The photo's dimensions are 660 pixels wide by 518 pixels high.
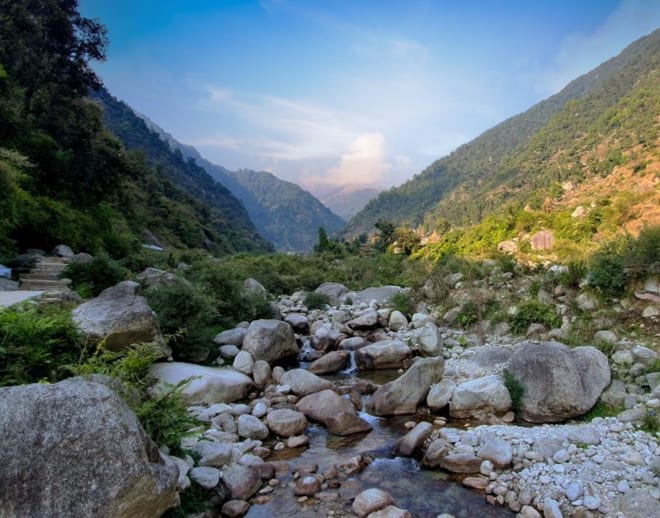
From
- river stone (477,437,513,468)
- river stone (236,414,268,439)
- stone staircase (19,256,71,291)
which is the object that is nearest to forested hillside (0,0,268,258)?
stone staircase (19,256,71,291)

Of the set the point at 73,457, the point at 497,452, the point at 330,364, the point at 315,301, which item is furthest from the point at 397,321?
the point at 73,457

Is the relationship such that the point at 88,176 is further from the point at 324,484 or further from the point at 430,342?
the point at 324,484

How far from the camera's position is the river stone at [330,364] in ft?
36.7

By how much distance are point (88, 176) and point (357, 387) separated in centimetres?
1450

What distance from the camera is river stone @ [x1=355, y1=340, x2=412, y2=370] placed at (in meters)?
11.4

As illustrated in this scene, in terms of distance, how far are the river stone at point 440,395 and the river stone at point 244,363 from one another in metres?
4.26

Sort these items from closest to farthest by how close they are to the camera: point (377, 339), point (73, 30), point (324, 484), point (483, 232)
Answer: point (324, 484), point (377, 339), point (73, 30), point (483, 232)

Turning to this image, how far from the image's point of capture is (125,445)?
3881 mm

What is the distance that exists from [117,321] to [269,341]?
445 centimetres

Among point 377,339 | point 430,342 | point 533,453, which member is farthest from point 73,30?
point 533,453

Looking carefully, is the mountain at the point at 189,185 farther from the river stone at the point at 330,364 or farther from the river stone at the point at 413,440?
the river stone at the point at 413,440

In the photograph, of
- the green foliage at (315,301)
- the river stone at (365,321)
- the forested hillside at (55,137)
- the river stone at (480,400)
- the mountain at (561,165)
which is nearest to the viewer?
the river stone at (480,400)

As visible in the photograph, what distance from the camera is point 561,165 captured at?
81.8 m

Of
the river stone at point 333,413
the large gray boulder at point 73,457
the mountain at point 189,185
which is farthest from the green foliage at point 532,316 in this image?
the mountain at point 189,185
